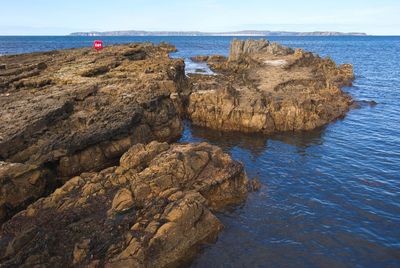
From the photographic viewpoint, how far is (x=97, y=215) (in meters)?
18.6

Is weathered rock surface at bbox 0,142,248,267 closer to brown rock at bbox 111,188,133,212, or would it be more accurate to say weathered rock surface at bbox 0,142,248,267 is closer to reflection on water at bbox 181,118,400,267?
brown rock at bbox 111,188,133,212

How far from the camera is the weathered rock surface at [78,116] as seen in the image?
79.6ft

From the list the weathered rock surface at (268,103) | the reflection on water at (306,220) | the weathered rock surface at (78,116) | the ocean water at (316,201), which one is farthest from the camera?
the weathered rock surface at (268,103)

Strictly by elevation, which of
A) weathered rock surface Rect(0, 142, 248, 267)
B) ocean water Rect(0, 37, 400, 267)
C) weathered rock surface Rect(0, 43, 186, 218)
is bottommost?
ocean water Rect(0, 37, 400, 267)

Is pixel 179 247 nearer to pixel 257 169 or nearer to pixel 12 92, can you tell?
pixel 257 169

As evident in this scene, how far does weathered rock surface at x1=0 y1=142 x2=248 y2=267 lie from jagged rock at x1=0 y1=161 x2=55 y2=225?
2288 mm

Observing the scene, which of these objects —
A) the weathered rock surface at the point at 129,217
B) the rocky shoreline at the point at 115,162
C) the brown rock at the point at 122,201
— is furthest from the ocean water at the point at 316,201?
the brown rock at the point at 122,201

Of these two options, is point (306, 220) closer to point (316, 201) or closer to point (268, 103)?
point (316, 201)

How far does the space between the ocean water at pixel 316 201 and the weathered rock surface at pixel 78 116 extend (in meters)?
6.75

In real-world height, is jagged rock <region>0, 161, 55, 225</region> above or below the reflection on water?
above

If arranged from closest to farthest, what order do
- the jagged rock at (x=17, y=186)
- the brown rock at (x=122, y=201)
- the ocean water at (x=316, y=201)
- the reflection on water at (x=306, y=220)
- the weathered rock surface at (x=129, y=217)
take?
the weathered rock surface at (x=129, y=217), the reflection on water at (x=306, y=220), the ocean water at (x=316, y=201), the brown rock at (x=122, y=201), the jagged rock at (x=17, y=186)

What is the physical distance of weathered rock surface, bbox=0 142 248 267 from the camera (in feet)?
53.2

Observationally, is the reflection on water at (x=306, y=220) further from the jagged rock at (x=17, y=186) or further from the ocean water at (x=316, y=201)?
the jagged rock at (x=17, y=186)

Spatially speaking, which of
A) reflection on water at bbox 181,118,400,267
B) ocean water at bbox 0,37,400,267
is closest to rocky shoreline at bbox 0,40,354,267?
reflection on water at bbox 181,118,400,267
